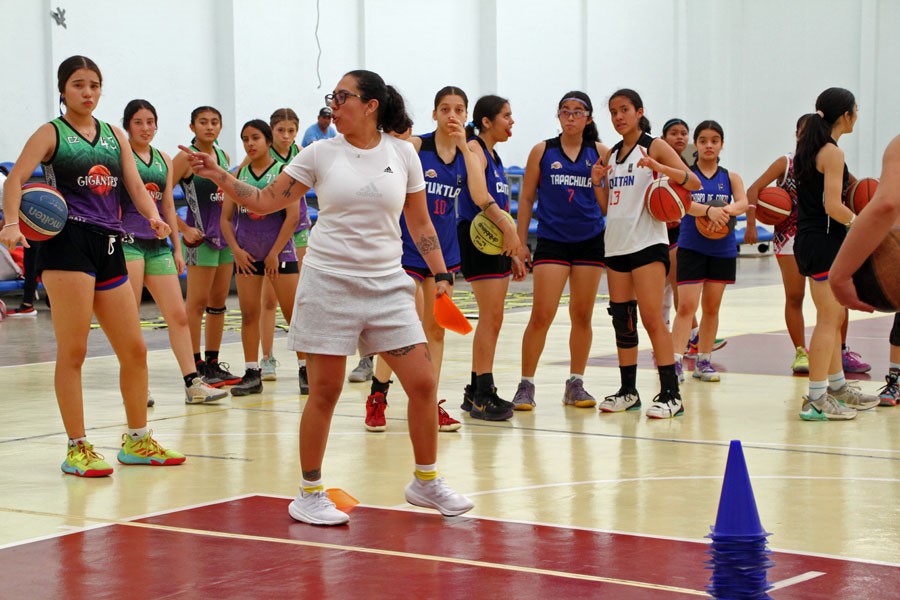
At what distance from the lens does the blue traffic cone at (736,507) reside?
3.62 meters

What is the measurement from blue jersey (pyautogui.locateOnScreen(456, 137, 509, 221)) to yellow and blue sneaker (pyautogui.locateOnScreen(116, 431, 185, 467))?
2571mm

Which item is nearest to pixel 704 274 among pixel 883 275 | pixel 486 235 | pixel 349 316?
pixel 486 235

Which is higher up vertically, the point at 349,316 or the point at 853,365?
the point at 349,316

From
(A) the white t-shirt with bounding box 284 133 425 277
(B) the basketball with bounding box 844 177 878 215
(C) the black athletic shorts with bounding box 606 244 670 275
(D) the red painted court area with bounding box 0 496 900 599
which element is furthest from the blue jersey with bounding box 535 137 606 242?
(D) the red painted court area with bounding box 0 496 900 599

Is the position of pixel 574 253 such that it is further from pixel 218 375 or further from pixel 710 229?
pixel 218 375

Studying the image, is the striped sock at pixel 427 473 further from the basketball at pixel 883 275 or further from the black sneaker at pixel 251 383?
the black sneaker at pixel 251 383

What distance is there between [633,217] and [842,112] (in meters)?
1.42

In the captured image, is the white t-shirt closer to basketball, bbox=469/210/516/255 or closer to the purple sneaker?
basketball, bbox=469/210/516/255

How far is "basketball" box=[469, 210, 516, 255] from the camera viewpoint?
770 centimetres

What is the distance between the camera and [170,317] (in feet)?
27.2

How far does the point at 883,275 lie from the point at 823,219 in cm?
427

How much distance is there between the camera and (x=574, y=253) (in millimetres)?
8156

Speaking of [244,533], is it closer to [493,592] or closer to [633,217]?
[493,592]

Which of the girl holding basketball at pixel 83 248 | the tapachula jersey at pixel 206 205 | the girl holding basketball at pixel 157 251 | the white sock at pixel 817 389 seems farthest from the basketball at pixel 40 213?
the white sock at pixel 817 389
